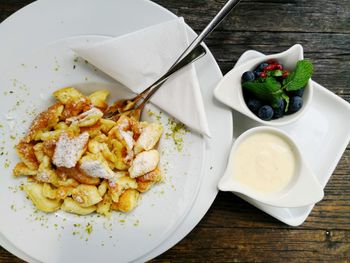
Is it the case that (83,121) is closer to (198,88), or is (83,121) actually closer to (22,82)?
(22,82)

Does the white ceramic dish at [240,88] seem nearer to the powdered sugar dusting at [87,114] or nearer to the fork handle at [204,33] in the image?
the fork handle at [204,33]

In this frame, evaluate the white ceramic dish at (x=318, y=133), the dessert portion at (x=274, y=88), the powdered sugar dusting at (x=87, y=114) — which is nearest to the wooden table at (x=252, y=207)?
the white ceramic dish at (x=318, y=133)

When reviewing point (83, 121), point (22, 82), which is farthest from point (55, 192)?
point (22, 82)

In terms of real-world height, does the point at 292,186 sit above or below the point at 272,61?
below

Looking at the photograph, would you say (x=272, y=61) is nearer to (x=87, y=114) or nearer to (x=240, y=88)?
(x=240, y=88)

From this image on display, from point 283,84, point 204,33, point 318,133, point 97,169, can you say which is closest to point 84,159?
point 97,169

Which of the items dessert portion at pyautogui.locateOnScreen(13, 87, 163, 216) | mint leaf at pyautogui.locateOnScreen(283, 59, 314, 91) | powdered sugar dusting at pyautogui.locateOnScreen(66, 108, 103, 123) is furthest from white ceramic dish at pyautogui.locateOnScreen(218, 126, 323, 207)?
powdered sugar dusting at pyautogui.locateOnScreen(66, 108, 103, 123)
